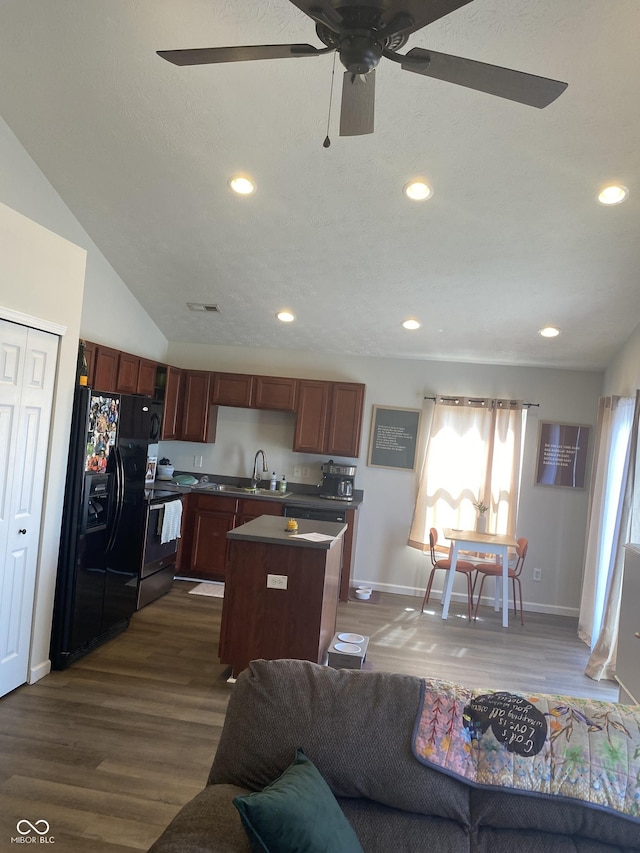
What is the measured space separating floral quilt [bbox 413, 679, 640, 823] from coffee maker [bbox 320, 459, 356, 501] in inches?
174

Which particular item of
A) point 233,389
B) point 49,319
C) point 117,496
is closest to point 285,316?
point 233,389

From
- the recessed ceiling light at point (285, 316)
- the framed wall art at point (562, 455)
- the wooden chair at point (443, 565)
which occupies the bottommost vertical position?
the wooden chair at point (443, 565)

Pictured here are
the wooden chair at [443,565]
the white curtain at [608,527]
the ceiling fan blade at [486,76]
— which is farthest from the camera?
the wooden chair at [443,565]

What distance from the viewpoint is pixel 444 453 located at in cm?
614

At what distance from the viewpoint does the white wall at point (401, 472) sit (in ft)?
19.6

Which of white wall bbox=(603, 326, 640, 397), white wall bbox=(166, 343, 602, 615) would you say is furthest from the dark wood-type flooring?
white wall bbox=(603, 326, 640, 397)

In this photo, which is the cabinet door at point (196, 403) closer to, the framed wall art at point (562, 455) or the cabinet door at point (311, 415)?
the cabinet door at point (311, 415)

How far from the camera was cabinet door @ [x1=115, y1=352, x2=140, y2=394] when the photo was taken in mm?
5258

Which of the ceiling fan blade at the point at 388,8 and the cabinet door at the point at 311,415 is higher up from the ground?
the ceiling fan blade at the point at 388,8

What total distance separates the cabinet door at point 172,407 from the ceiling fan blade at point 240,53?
4.24 meters

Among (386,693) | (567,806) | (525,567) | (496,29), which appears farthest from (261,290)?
(567,806)

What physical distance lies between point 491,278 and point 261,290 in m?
1.96

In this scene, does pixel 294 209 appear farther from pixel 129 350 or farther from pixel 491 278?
pixel 129 350

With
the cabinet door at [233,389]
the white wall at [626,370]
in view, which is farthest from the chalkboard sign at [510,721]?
the cabinet door at [233,389]
